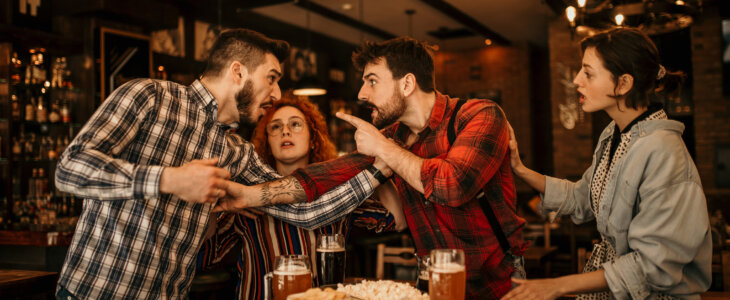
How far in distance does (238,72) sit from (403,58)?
58cm

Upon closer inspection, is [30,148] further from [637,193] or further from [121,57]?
[637,193]

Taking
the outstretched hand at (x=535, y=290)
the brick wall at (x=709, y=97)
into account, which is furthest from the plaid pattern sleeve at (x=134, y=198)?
the brick wall at (x=709, y=97)

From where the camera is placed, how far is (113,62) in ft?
17.5

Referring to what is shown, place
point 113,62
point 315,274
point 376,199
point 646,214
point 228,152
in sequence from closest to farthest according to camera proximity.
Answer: point 646,214 → point 228,152 → point 315,274 → point 376,199 → point 113,62

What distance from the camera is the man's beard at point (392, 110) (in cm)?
199

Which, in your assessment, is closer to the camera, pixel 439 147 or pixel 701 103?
pixel 439 147

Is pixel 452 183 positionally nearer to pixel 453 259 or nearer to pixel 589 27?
pixel 453 259

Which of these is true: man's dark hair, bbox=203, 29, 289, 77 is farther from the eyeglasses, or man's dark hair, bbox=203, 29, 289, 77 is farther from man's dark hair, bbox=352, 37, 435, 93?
the eyeglasses

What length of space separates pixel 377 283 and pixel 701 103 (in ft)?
25.7

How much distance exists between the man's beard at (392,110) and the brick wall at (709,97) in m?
7.22

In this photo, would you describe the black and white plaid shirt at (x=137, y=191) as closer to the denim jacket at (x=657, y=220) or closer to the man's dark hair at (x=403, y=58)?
the man's dark hair at (x=403, y=58)

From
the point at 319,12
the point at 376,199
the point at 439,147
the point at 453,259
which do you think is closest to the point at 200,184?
the point at 453,259

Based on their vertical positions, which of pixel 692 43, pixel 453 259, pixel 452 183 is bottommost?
pixel 453 259

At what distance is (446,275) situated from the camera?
50.6 inches
